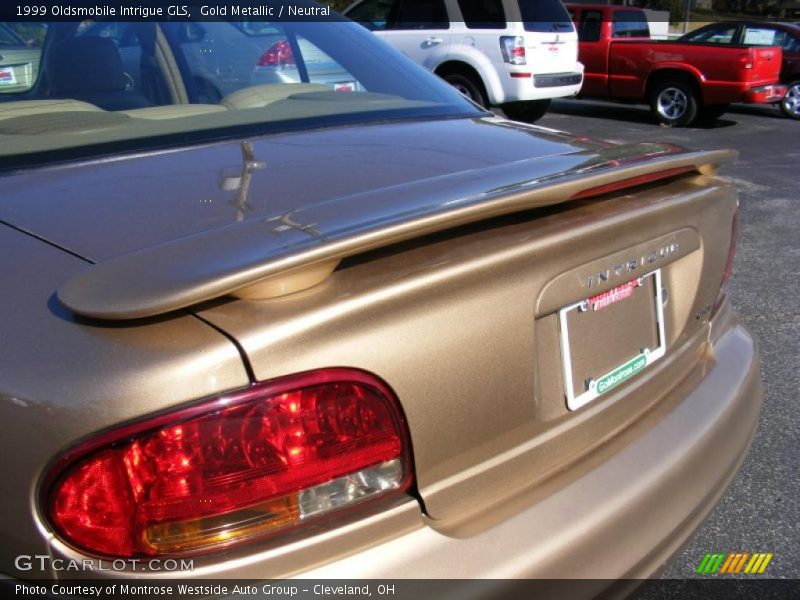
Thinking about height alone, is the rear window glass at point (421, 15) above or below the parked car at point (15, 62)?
above

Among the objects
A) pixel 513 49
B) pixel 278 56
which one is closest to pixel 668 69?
pixel 513 49

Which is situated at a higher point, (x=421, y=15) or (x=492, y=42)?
(x=421, y=15)

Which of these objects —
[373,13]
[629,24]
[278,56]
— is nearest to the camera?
[278,56]

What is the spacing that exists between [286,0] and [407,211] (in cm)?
194

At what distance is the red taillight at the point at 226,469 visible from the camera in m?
1.19

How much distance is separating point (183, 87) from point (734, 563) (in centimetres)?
237

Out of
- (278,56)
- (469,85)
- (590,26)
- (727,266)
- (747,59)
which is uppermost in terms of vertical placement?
(590,26)

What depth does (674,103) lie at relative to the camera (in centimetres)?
1170

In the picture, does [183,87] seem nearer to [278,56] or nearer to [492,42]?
[278,56]

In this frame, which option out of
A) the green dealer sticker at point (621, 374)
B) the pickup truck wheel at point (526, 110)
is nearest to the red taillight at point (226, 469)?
the green dealer sticker at point (621, 374)

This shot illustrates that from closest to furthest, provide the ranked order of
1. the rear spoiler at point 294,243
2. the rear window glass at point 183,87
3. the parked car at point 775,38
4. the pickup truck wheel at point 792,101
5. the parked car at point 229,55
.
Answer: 1. the rear spoiler at point 294,243
2. the rear window glass at point 183,87
3. the parked car at point 229,55
4. the parked car at point 775,38
5. the pickup truck wheel at point 792,101

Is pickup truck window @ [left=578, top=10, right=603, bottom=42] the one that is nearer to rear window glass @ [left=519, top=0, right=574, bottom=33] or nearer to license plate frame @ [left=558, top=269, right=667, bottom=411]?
rear window glass @ [left=519, top=0, right=574, bottom=33]

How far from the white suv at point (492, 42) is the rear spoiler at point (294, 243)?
8516mm

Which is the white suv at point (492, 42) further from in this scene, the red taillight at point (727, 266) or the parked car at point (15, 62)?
the red taillight at point (727, 266)
